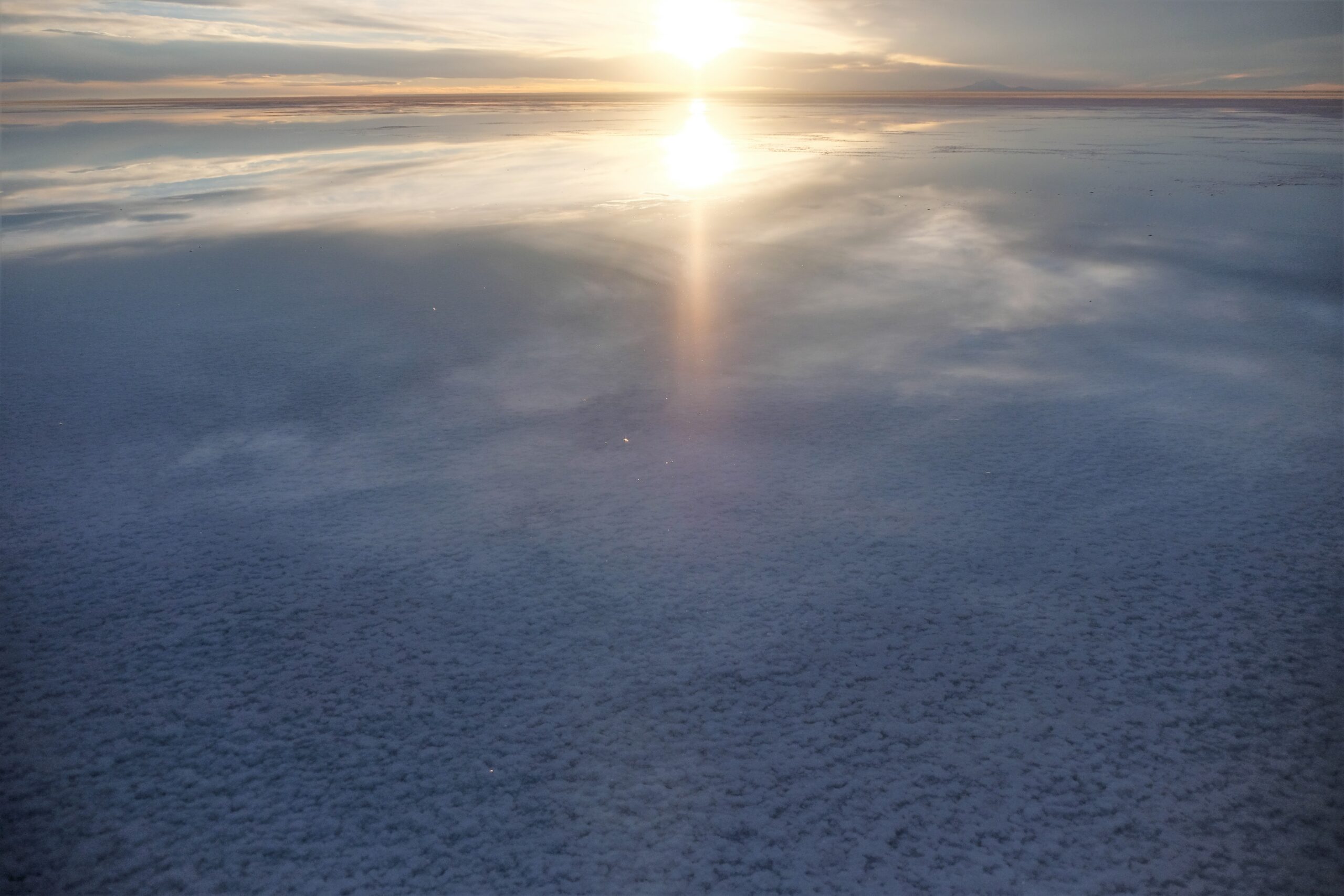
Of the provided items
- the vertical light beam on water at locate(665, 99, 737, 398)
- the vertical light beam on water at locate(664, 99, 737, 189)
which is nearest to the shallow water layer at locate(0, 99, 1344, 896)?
the vertical light beam on water at locate(665, 99, 737, 398)

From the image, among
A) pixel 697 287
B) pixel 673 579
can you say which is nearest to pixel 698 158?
pixel 697 287

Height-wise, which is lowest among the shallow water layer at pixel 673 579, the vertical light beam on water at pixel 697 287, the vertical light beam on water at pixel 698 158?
the shallow water layer at pixel 673 579

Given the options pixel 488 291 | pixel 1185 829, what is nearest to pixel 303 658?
pixel 1185 829

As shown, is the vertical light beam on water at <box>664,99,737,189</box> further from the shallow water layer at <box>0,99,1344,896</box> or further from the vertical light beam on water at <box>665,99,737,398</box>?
the shallow water layer at <box>0,99,1344,896</box>

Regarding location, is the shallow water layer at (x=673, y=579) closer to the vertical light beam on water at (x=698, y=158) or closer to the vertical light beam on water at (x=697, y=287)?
the vertical light beam on water at (x=697, y=287)

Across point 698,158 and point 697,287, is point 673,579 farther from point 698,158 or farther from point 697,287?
point 698,158

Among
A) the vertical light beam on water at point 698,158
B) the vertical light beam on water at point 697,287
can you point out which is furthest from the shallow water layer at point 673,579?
the vertical light beam on water at point 698,158

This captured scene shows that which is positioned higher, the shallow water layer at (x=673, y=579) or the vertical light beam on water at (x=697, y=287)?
the vertical light beam on water at (x=697, y=287)

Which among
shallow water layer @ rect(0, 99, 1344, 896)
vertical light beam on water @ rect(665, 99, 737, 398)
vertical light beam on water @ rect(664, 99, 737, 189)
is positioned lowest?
shallow water layer @ rect(0, 99, 1344, 896)
